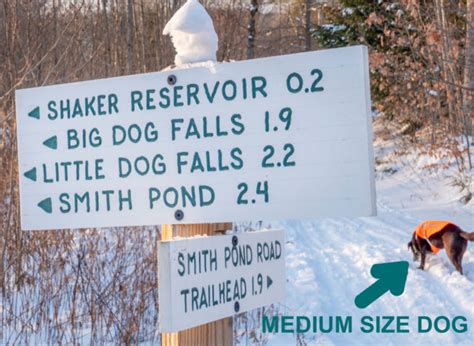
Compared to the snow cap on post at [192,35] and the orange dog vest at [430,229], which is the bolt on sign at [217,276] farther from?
the orange dog vest at [430,229]

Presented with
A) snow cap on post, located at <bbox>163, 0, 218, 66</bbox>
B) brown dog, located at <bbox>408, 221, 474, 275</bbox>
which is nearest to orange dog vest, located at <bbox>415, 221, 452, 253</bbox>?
brown dog, located at <bbox>408, 221, 474, 275</bbox>

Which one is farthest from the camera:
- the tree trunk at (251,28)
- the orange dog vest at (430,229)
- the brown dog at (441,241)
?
the tree trunk at (251,28)

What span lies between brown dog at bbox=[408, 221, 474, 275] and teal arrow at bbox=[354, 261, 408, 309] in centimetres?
28

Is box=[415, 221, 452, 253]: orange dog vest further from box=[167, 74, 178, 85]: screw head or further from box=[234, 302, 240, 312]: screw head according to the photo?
box=[167, 74, 178, 85]: screw head

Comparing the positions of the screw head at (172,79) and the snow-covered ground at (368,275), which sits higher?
the screw head at (172,79)

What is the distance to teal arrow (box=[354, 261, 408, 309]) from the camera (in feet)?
21.7

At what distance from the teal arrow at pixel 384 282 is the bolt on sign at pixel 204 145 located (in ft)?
15.6

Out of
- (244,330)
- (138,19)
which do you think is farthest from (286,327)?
(138,19)

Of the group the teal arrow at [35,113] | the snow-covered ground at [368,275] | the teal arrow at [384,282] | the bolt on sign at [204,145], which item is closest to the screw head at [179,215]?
the bolt on sign at [204,145]

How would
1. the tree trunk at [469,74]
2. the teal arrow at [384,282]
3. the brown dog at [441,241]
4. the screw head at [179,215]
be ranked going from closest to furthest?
1. the screw head at [179,215]
2. the teal arrow at [384,282]
3. the brown dog at [441,241]
4. the tree trunk at [469,74]

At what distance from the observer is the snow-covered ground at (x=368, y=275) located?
577cm

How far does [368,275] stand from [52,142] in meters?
6.12

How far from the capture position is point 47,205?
2199mm

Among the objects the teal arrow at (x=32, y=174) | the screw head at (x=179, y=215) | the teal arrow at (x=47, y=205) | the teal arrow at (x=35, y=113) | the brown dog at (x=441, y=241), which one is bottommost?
the brown dog at (x=441, y=241)
